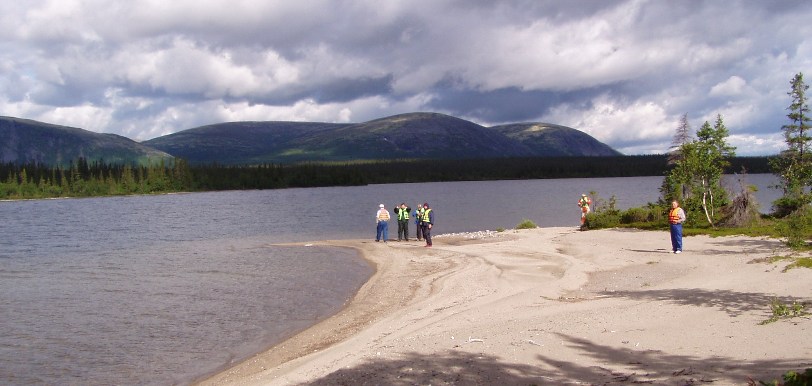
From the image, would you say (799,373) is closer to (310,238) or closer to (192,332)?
(192,332)

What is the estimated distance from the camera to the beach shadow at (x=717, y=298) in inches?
495

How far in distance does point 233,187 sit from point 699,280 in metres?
192

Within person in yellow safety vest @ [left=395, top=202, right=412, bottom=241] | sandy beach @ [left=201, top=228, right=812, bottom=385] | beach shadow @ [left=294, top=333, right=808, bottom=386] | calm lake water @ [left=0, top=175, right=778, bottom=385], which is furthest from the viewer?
person in yellow safety vest @ [left=395, top=202, right=412, bottom=241]

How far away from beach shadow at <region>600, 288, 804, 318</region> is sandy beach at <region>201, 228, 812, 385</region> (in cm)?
4

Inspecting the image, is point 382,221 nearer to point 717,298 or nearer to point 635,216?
point 635,216

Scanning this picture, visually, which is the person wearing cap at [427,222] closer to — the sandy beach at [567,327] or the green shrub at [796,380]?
the sandy beach at [567,327]

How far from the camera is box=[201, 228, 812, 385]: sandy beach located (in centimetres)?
923

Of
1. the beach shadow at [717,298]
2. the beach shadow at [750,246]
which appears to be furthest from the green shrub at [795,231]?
the beach shadow at [717,298]

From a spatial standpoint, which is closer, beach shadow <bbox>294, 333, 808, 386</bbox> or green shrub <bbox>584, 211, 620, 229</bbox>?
beach shadow <bbox>294, 333, 808, 386</bbox>

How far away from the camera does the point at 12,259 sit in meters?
39.5

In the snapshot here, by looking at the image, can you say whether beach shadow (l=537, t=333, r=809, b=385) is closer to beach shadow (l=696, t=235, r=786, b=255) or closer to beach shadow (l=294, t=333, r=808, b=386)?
beach shadow (l=294, t=333, r=808, b=386)

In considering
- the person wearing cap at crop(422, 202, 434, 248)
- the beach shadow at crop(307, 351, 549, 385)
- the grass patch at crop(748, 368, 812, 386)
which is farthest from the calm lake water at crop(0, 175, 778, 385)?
the grass patch at crop(748, 368, 812, 386)

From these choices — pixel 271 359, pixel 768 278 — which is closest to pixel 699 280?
pixel 768 278

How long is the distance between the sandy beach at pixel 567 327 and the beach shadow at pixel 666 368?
0.08ft
